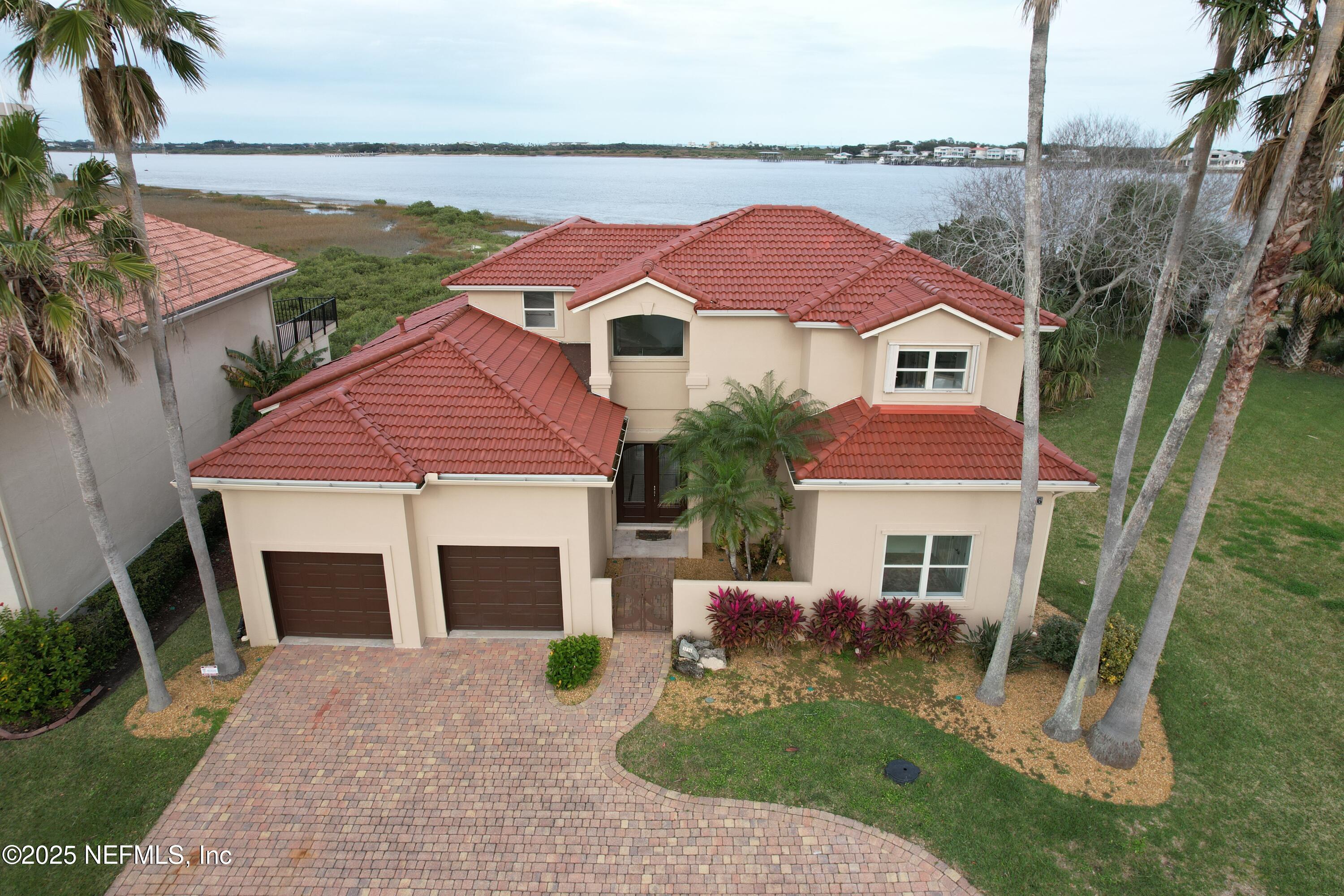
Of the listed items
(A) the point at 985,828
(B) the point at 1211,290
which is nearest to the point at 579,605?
(A) the point at 985,828

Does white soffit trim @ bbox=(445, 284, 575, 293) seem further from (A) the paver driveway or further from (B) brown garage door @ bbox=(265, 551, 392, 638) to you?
(A) the paver driveway

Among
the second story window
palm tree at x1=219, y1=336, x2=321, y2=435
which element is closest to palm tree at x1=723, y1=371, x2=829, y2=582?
the second story window

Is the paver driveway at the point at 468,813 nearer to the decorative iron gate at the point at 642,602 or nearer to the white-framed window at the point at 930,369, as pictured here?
the decorative iron gate at the point at 642,602

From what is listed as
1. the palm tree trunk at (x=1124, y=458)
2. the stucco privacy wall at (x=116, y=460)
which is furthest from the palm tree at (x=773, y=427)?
the stucco privacy wall at (x=116, y=460)

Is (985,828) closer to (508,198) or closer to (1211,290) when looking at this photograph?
(1211,290)

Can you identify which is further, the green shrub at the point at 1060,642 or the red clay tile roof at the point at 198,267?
the red clay tile roof at the point at 198,267

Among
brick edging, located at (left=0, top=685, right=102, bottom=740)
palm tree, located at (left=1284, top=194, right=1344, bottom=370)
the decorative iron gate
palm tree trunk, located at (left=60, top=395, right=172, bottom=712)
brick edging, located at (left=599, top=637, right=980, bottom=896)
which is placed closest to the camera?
brick edging, located at (left=599, top=637, right=980, bottom=896)

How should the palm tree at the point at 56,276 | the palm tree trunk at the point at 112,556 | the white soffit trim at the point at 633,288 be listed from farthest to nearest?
the white soffit trim at the point at 633,288
the palm tree trunk at the point at 112,556
the palm tree at the point at 56,276
